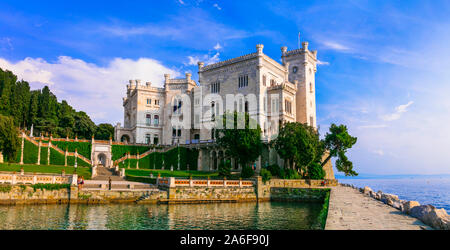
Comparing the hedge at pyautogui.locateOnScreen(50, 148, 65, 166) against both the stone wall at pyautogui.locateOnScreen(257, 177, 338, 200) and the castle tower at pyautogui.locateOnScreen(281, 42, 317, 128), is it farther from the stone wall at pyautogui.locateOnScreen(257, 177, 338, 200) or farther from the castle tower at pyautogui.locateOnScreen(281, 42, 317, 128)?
the castle tower at pyautogui.locateOnScreen(281, 42, 317, 128)

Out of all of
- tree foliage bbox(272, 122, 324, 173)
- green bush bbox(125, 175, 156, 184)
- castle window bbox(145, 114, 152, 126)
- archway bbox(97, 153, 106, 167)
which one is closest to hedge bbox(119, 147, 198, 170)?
archway bbox(97, 153, 106, 167)

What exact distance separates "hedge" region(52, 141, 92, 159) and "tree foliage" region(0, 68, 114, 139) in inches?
607

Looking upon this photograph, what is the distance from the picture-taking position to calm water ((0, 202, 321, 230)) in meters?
17.6

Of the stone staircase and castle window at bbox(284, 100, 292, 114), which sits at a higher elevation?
castle window at bbox(284, 100, 292, 114)

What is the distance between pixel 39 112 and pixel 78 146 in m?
26.6

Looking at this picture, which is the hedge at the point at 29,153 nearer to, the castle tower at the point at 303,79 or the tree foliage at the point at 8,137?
the tree foliage at the point at 8,137

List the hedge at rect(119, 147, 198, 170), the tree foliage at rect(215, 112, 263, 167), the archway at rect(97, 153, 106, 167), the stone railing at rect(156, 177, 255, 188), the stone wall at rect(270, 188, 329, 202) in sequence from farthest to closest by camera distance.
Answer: the archway at rect(97, 153, 106, 167)
the hedge at rect(119, 147, 198, 170)
the tree foliage at rect(215, 112, 263, 167)
the stone wall at rect(270, 188, 329, 202)
the stone railing at rect(156, 177, 255, 188)

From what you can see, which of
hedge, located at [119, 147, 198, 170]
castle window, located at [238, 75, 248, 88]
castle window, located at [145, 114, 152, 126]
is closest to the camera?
hedge, located at [119, 147, 198, 170]

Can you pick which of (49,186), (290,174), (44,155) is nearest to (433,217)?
(49,186)

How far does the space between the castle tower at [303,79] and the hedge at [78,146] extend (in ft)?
117

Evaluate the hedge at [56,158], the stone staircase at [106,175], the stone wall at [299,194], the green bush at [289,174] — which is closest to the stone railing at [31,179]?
the stone staircase at [106,175]

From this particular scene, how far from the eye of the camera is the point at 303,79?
59.9 metres

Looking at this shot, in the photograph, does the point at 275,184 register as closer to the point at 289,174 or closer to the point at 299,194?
the point at 299,194
